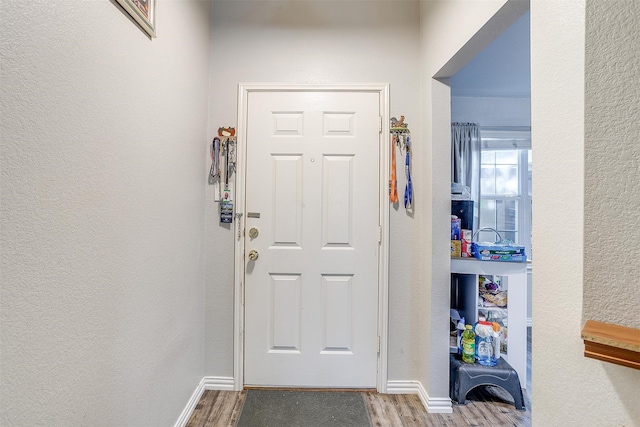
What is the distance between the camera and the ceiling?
2.06 metres

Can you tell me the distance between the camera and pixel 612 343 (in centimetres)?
62

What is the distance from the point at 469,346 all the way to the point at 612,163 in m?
1.51

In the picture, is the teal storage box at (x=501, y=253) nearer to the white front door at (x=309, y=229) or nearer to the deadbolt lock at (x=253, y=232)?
the white front door at (x=309, y=229)

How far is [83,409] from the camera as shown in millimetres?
875

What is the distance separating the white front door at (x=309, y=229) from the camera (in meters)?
1.87

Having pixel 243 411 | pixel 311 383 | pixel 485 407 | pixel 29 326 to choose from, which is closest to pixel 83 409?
pixel 29 326

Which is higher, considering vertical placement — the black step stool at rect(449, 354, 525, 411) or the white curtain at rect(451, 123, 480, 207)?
the white curtain at rect(451, 123, 480, 207)

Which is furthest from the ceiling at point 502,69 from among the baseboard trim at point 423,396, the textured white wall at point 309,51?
the baseboard trim at point 423,396

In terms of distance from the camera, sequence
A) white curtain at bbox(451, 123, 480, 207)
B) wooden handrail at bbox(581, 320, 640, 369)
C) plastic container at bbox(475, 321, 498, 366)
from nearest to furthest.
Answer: wooden handrail at bbox(581, 320, 640, 369), plastic container at bbox(475, 321, 498, 366), white curtain at bbox(451, 123, 480, 207)

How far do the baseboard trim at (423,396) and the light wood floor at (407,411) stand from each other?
22 millimetres

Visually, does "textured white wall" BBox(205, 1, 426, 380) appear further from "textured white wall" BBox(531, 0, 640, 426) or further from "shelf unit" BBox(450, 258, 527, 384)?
"textured white wall" BBox(531, 0, 640, 426)

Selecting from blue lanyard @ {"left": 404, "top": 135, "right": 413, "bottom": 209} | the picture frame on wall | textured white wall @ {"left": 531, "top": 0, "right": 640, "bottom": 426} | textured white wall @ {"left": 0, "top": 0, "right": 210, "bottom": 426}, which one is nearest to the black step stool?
textured white wall @ {"left": 531, "top": 0, "right": 640, "bottom": 426}

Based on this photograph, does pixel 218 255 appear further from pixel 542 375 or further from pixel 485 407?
pixel 485 407

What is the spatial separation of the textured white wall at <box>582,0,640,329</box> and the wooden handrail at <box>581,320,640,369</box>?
6cm
